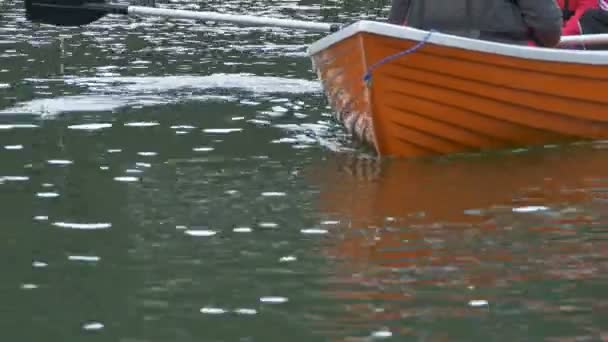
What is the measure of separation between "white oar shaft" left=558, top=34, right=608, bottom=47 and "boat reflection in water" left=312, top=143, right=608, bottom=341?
1.13m

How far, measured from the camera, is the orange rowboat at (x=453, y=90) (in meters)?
12.0

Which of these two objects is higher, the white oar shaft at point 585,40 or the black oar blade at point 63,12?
the white oar shaft at point 585,40

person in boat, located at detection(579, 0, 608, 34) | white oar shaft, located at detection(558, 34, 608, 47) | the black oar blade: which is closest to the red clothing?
person in boat, located at detection(579, 0, 608, 34)

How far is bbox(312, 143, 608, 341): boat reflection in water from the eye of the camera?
7.46 m

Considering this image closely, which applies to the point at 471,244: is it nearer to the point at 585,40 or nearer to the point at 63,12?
the point at 585,40

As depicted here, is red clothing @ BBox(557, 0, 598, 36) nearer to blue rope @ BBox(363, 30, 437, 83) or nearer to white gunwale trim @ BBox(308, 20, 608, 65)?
white gunwale trim @ BBox(308, 20, 608, 65)

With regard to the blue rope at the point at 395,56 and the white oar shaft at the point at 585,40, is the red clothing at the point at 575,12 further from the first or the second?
the blue rope at the point at 395,56

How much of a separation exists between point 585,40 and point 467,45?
6.28ft

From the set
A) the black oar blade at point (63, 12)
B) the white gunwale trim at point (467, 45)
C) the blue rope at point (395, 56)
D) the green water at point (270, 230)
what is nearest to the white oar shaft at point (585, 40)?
the white gunwale trim at point (467, 45)

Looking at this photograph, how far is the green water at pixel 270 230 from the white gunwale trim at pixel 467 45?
773mm

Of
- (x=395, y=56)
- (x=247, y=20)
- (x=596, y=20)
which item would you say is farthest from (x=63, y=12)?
(x=596, y=20)

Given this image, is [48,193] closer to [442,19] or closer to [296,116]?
[442,19]

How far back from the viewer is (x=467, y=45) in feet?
39.3

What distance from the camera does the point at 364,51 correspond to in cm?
1198
